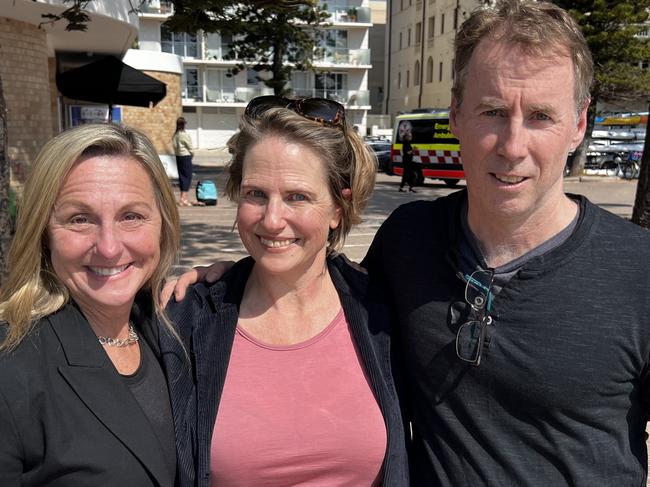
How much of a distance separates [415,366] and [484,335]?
0.30 meters

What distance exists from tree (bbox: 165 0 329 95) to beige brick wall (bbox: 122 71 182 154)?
2109 mm

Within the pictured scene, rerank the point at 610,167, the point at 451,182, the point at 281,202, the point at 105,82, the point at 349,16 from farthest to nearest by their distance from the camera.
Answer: the point at 349,16 < the point at 610,167 < the point at 451,182 < the point at 105,82 < the point at 281,202

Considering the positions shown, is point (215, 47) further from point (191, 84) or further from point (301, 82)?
point (301, 82)

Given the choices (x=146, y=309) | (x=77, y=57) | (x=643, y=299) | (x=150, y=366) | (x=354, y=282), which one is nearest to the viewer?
(x=643, y=299)

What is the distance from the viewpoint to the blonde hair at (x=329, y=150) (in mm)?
2162

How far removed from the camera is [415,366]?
2025 millimetres

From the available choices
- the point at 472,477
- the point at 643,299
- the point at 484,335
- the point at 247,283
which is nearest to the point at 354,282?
the point at 247,283

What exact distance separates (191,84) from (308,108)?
46.6 m

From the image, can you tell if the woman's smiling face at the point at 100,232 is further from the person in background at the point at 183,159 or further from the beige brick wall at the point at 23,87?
the person in background at the point at 183,159

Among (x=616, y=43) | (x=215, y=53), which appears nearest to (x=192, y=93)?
(x=215, y=53)

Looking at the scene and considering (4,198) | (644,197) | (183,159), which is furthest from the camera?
(183,159)

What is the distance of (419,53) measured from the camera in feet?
156

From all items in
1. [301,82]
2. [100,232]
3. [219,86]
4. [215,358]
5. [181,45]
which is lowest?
[215,358]

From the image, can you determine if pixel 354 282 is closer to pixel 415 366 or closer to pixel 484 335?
pixel 415 366
